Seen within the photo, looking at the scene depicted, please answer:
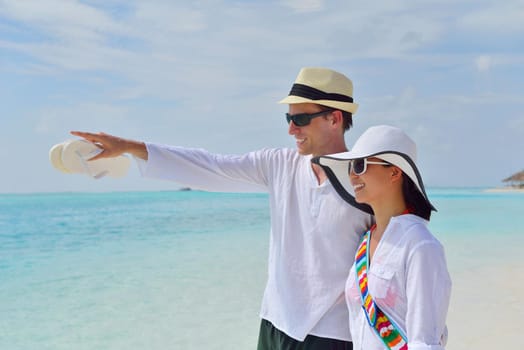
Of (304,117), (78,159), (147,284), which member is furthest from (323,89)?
(147,284)

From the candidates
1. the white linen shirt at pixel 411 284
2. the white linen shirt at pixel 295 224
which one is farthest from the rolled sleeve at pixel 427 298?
the white linen shirt at pixel 295 224

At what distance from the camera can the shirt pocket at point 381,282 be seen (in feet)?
4.75

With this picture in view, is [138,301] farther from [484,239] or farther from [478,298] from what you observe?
[484,239]

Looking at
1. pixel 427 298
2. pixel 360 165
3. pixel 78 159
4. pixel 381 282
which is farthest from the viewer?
pixel 78 159

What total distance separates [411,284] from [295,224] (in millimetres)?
738

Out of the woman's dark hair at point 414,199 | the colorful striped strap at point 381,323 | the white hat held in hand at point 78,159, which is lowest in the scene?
the colorful striped strap at point 381,323

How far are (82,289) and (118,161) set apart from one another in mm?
6066

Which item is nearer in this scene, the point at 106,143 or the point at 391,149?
the point at 391,149

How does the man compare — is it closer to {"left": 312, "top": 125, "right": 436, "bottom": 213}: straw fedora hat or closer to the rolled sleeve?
{"left": 312, "top": 125, "right": 436, "bottom": 213}: straw fedora hat

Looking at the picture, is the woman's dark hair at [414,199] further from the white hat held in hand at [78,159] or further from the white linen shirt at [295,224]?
the white hat held in hand at [78,159]

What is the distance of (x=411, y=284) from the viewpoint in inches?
54.1

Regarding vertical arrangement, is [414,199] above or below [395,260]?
above

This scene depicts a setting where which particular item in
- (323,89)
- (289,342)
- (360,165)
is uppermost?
(323,89)

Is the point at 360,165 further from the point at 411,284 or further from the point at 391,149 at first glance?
the point at 411,284
